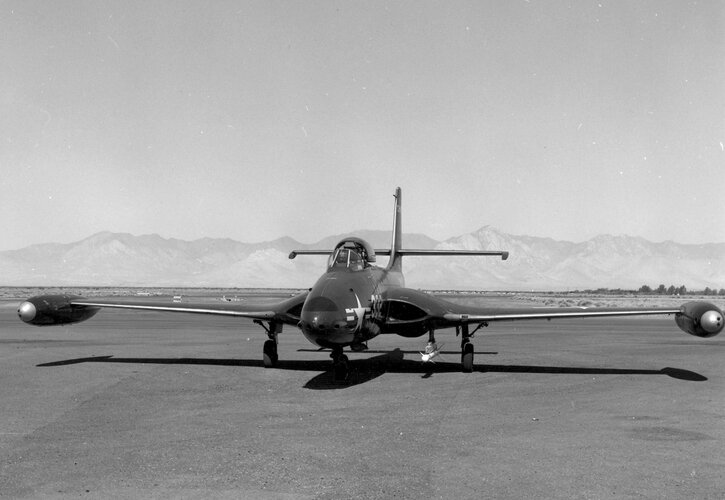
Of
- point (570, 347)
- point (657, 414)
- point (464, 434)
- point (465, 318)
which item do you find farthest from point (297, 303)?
point (570, 347)

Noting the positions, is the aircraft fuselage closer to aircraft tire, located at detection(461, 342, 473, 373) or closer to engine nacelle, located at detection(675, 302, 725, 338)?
aircraft tire, located at detection(461, 342, 473, 373)

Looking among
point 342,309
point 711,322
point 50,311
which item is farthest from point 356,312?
point 50,311

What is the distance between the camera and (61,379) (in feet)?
54.9

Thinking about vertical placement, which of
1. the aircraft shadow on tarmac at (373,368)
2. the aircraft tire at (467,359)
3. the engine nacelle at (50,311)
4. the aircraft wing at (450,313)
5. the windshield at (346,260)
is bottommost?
the aircraft shadow on tarmac at (373,368)

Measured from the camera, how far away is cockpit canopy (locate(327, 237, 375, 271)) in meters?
18.3

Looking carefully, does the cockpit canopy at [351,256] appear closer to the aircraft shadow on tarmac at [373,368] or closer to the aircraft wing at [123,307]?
the aircraft wing at [123,307]

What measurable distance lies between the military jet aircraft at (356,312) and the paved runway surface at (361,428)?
1155 millimetres

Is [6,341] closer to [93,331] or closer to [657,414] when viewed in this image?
[93,331]

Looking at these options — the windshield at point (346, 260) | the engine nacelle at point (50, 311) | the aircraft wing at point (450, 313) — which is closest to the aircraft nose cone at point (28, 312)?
the engine nacelle at point (50, 311)

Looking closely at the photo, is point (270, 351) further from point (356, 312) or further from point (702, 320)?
point (702, 320)

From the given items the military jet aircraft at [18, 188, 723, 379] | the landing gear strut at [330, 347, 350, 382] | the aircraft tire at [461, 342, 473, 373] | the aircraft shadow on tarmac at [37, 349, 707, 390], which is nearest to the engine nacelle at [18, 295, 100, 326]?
the military jet aircraft at [18, 188, 723, 379]

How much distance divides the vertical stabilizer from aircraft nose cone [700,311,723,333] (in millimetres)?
11308

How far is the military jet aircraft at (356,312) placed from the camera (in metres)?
15.6

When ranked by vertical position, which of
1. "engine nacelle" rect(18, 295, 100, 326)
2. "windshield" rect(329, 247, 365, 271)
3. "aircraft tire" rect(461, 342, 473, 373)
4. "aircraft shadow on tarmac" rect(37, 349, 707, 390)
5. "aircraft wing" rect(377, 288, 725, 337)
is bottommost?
"aircraft shadow on tarmac" rect(37, 349, 707, 390)
